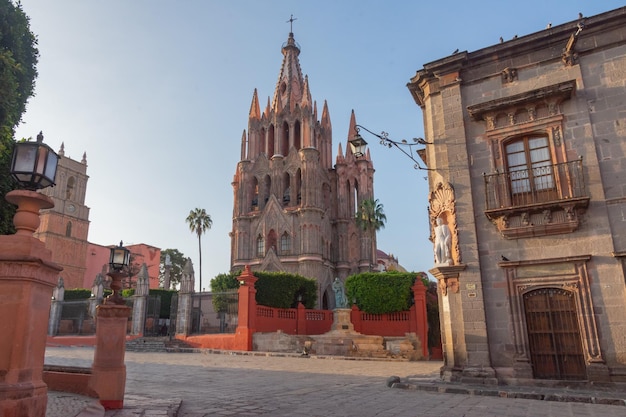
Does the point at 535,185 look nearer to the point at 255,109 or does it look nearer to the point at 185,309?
the point at 185,309

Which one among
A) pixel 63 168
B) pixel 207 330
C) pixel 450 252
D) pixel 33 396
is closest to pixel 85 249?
pixel 63 168

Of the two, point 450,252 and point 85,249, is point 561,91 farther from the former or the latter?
point 85,249

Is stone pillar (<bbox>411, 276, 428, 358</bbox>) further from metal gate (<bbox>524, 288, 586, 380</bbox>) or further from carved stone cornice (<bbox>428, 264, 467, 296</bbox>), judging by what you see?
metal gate (<bbox>524, 288, 586, 380</bbox>)

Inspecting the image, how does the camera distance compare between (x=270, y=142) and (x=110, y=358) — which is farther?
(x=270, y=142)

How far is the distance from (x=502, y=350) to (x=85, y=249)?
177 ft

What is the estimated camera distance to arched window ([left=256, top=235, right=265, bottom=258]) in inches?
1932

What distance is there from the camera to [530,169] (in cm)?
1177

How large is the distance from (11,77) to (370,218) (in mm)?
43255

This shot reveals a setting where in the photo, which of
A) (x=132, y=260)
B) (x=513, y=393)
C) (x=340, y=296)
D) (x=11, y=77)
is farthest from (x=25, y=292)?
(x=132, y=260)

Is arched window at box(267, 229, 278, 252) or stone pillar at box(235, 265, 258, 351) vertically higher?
arched window at box(267, 229, 278, 252)

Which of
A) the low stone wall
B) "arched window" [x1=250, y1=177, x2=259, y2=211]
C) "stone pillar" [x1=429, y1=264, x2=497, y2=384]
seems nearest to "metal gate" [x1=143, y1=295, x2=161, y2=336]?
"arched window" [x1=250, y1=177, x2=259, y2=211]

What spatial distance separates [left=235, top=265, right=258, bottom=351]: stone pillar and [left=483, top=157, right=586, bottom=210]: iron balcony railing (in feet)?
56.3

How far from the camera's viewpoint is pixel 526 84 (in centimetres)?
1223

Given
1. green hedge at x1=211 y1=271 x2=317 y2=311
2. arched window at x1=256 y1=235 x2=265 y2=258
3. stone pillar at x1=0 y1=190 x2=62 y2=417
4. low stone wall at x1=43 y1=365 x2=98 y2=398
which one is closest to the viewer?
stone pillar at x1=0 y1=190 x2=62 y2=417
